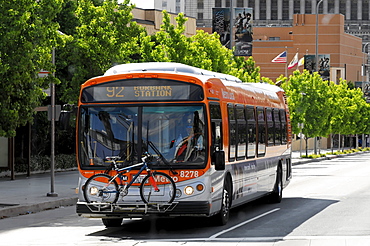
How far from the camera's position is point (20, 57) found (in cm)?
2006

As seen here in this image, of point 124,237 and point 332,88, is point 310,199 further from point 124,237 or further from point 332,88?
point 332,88

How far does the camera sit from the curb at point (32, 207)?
760 inches

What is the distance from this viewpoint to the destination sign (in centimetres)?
1489

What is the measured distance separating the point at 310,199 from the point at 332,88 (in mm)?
60038

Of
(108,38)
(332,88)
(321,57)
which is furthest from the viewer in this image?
(321,57)

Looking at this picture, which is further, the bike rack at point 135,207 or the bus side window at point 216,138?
the bus side window at point 216,138

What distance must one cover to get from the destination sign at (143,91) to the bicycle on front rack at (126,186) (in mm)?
1158

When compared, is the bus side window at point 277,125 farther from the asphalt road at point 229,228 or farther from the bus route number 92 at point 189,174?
the bus route number 92 at point 189,174

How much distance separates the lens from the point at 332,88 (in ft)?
268

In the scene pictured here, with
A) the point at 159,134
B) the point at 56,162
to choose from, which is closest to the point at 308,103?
the point at 56,162

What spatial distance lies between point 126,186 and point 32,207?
686 cm

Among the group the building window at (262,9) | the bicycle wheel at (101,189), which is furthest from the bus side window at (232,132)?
the building window at (262,9)

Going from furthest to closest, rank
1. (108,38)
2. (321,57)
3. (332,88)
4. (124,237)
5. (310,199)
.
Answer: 1. (321,57)
2. (332,88)
3. (108,38)
4. (310,199)
5. (124,237)

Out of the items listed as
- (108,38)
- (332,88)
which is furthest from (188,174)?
(332,88)
